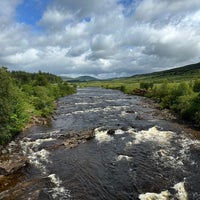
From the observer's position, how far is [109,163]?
2914 cm

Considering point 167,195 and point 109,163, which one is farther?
point 109,163

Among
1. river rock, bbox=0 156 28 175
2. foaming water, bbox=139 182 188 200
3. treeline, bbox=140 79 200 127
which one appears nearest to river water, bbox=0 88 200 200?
foaming water, bbox=139 182 188 200


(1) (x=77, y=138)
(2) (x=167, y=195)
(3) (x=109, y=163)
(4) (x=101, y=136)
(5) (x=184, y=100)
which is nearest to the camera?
(2) (x=167, y=195)

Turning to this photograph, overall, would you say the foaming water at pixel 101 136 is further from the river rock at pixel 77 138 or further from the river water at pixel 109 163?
the river rock at pixel 77 138

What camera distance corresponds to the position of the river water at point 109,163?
73.4 ft

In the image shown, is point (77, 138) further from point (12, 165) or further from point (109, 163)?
point (12, 165)

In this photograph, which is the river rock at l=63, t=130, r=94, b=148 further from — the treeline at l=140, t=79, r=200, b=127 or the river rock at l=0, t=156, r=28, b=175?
the treeline at l=140, t=79, r=200, b=127

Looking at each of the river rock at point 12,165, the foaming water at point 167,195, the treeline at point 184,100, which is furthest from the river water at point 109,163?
the treeline at point 184,100

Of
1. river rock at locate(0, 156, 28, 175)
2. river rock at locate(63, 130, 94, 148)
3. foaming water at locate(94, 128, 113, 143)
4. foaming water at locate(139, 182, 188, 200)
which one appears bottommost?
foaming water at locate(139, 182, 188, 200)

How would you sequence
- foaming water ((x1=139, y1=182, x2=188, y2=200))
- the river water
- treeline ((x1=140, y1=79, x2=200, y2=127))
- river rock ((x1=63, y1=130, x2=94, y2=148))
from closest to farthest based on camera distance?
foaming water ((x1=139, y1=182, x2=188, y2=200)) < the river water < river rock ((x1=63, y1=130, x2=94, y2=148)) < treeline ((x1=140, y1=79, x2=200, y2=127))

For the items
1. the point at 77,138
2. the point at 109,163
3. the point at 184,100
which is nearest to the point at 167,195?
the point at 109,163

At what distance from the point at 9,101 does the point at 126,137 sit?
19.9 metres

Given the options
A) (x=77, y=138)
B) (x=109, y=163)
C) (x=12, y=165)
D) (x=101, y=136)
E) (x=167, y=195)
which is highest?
(x=12, y=165)

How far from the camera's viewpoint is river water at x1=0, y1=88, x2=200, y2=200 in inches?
881
